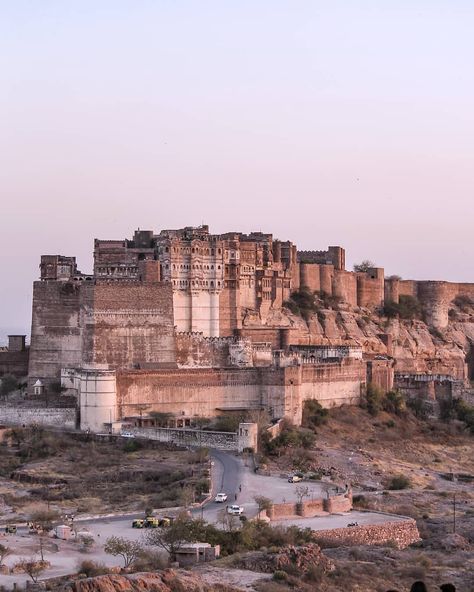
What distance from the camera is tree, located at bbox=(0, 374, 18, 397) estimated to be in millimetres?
60909

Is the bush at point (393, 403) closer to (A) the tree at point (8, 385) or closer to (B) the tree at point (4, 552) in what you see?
(A) the tree at point (8, 385)

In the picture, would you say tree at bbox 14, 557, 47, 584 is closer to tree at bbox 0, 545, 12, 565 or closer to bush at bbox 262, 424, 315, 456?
tree at bbox 0, 545, 12, 565

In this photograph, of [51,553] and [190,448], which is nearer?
[51,553]

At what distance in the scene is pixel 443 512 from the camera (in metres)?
41.7

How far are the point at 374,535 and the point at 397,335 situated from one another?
42417mm

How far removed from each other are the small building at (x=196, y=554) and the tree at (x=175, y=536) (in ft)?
0.50

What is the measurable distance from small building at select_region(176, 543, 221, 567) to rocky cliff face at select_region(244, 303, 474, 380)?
3428 centimetres

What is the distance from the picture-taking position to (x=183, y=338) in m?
58.8

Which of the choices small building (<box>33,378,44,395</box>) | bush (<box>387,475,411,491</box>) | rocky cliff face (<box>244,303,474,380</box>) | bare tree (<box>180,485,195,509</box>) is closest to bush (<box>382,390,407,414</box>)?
rocky cliff face (<box>244,303,474,380</box>)

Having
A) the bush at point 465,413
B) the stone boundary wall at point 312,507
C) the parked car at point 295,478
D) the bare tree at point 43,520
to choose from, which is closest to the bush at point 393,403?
the bush at point 465,413

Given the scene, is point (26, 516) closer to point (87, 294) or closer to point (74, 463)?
point (74, 463)

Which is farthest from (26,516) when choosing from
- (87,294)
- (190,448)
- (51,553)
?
(87,294)

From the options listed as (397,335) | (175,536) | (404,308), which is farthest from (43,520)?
(404,308)

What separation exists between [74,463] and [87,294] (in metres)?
11.2
